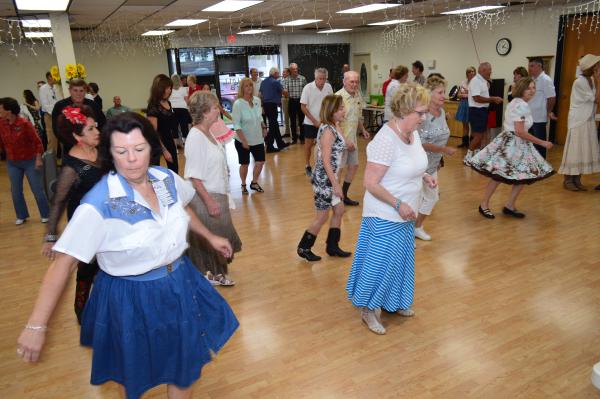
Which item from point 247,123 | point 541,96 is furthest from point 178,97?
point 541,96

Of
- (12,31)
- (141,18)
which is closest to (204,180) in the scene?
(141,18)

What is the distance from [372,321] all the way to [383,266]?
394mm

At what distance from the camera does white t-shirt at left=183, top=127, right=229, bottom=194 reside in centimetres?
301

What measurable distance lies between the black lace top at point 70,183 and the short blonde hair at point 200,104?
0.80m

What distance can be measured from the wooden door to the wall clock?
1.16 m

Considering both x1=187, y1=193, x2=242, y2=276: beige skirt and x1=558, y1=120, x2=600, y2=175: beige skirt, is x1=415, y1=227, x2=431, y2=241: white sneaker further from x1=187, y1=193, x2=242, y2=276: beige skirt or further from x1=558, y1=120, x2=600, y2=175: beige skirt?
x1=558, y1=120, x2=600, y2=175: beige skirt

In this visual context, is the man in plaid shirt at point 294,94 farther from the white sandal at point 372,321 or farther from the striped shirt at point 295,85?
the white sandal at point 372,321

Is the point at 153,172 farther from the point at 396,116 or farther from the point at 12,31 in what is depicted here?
the point at 12,31

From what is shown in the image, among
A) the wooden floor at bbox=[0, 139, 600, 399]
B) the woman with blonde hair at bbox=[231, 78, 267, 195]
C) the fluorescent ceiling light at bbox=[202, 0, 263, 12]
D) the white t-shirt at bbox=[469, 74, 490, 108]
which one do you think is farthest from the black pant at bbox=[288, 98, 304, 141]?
the wooden floor at bbox=[0, 139, 600, 399]

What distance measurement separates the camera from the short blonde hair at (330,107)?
3.45 metres

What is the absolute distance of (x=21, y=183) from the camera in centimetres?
530

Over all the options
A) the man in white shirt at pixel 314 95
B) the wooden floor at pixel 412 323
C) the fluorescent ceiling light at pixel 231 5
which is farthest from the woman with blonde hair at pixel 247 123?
the fluorescent ceiling light at pixel 231 5

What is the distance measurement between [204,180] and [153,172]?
1294mm

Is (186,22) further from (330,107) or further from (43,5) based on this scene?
(330,107)
